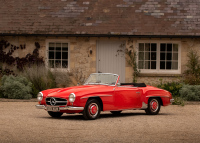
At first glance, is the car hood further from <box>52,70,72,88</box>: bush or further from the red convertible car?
<box>52,70,72,88</box>: bush

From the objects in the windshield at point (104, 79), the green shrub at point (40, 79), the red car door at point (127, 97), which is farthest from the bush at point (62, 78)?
the red car door at point (127, 97)

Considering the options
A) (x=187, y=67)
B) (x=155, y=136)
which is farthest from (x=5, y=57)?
(x=155, y=136)

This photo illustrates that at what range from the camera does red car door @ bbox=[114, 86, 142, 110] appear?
37.8 feet

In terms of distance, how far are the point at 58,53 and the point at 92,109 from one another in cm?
1048

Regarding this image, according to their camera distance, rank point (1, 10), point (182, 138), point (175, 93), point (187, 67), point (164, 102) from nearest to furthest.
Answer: point (182, 138) → point (164, 102) → point (175, 93) → point (187, 67) → point (1, 10)

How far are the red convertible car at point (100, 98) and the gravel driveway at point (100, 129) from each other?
11.4 inches

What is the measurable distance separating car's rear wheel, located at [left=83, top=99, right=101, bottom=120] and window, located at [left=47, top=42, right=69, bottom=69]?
33.2ft

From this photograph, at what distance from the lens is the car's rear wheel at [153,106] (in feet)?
40.9

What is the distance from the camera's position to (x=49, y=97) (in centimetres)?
1100

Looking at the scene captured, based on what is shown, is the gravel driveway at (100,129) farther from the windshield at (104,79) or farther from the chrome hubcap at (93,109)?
the windshield at (104,79)

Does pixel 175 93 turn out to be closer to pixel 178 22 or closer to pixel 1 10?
pixel 178 22

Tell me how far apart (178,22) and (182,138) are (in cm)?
1306

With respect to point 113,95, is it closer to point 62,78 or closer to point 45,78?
point 45,78

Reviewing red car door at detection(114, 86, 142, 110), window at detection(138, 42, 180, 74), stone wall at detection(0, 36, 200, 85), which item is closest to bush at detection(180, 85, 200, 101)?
stone wall at detection(0, 36, 200, 85)
